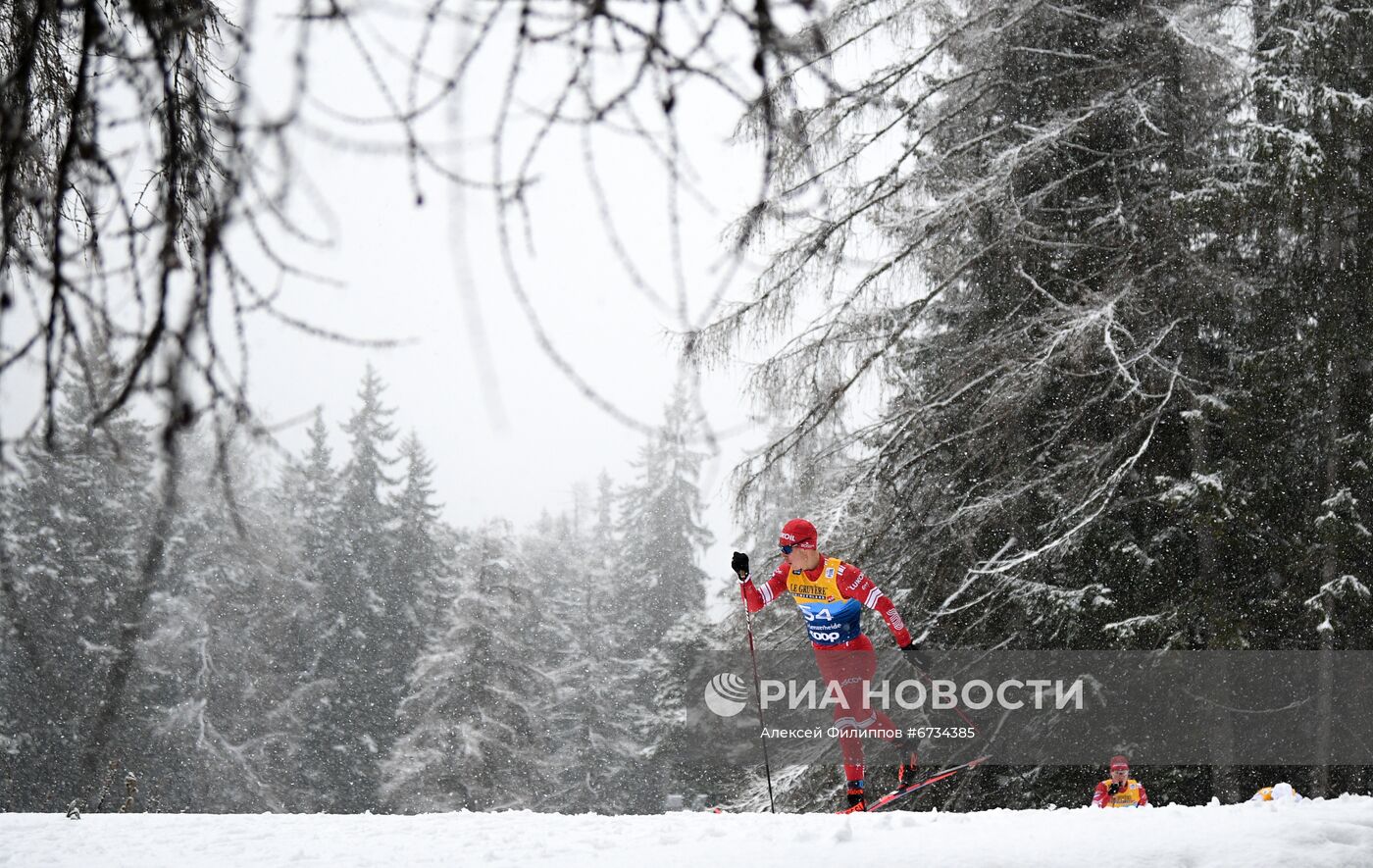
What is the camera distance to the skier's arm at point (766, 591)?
24.9 ft

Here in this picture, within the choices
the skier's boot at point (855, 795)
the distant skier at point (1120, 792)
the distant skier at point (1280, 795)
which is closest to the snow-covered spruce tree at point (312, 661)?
the skier's boot at point (855, 795)

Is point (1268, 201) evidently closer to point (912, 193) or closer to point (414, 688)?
point (912, 193)

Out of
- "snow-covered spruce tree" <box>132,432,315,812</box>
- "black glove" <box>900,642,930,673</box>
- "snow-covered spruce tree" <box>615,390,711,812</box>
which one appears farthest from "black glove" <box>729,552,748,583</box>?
"snow-covered spruce tree" <box>615,390,711,812</box>

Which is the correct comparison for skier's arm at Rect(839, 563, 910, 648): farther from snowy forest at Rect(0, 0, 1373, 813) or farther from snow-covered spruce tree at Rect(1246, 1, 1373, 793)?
snow-covered spruce tree at Rect(1246, 1, 1373, 793)

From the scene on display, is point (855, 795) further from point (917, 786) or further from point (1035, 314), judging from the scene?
point (1035, 314)

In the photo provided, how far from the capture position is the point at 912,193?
1057 cm

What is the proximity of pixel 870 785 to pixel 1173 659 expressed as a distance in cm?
343

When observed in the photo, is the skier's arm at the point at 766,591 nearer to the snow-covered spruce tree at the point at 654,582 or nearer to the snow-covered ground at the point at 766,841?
the snow-covered ground at the point at 766,841

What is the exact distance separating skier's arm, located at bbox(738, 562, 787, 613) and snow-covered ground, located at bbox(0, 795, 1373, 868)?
2154mm

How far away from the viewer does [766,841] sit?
13.9 feet

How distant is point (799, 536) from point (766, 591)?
63cm

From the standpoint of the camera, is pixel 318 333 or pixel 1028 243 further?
pixel 1028 243

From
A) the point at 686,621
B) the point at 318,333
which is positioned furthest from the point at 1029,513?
the point at 686,621

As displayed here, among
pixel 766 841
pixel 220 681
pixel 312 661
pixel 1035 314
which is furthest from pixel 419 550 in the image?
pixel 766 841
